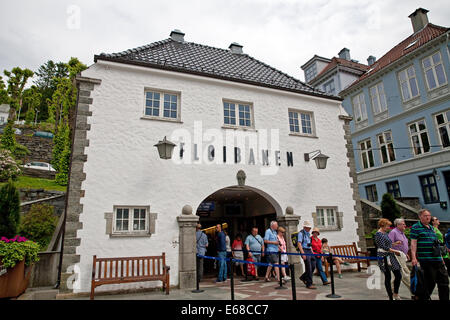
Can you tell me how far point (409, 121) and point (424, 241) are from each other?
676 inches

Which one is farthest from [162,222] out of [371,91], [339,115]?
[371,91]

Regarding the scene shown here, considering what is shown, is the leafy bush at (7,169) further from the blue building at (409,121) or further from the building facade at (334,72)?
the building facade at (334,72)

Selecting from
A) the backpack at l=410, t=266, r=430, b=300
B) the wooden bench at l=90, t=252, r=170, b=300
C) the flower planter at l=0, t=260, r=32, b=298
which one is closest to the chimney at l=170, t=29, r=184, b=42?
the wooden bench at l=90, t=252, r=170, b=300

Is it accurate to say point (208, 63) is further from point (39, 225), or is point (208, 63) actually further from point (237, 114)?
point (39, 225)

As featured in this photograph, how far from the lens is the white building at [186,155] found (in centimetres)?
825

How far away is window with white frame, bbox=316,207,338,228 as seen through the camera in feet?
36.8

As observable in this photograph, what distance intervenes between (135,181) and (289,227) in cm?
553

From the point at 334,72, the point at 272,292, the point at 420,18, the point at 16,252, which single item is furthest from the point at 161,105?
the point at 420,18

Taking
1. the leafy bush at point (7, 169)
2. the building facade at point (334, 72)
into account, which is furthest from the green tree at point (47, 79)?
the building facade at point (334, 72)

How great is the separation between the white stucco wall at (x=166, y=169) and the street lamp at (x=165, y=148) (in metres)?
0.42

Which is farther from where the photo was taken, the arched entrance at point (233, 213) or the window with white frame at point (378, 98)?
the window with white frame at point (378, 98)

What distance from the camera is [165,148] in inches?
344

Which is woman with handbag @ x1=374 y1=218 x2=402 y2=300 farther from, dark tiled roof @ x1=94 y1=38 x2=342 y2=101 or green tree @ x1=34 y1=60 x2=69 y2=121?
green tree @ x1=34 y1=60 x2=69 y2=121

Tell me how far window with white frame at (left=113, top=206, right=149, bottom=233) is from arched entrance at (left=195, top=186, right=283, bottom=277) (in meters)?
4.06
